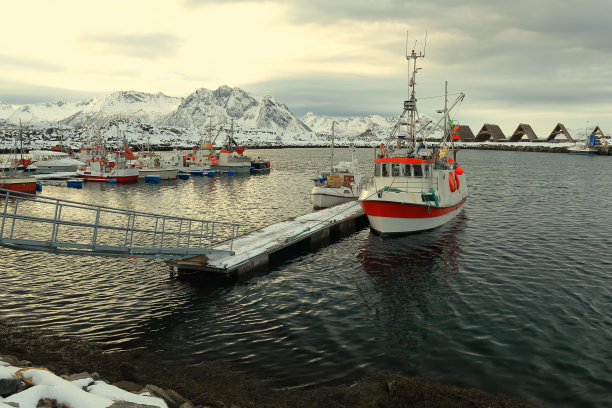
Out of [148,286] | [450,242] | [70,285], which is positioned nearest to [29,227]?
[70,285]

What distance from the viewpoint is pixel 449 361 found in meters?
13.0

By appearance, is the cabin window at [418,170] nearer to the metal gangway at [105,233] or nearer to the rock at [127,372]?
the metal gangway at [105,233]

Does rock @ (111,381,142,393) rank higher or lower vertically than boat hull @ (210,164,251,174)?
lower

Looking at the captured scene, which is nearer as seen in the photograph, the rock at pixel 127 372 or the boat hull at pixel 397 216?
the rock at pixel 127 372

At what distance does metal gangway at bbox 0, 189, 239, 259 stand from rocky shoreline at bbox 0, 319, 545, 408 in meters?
3.85

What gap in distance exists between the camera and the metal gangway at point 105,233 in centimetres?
1410

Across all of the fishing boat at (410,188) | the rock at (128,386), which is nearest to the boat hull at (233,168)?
the fishing boat at (410,188)

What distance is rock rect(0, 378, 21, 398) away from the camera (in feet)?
26.9

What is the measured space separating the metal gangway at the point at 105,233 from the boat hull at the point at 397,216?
10.6 meters

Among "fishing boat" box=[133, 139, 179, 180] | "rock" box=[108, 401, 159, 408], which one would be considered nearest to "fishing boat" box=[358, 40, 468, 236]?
"rock" box=[108, 401, 159, 408]

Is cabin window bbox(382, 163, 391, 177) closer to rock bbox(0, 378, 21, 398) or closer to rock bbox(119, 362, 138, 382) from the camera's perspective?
rock bbox(119, 362, 138, 382)

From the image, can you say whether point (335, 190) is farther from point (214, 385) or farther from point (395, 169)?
point (214, 385)

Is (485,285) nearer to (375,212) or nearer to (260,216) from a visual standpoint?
(375,212)

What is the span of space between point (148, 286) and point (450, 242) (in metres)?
20.8
